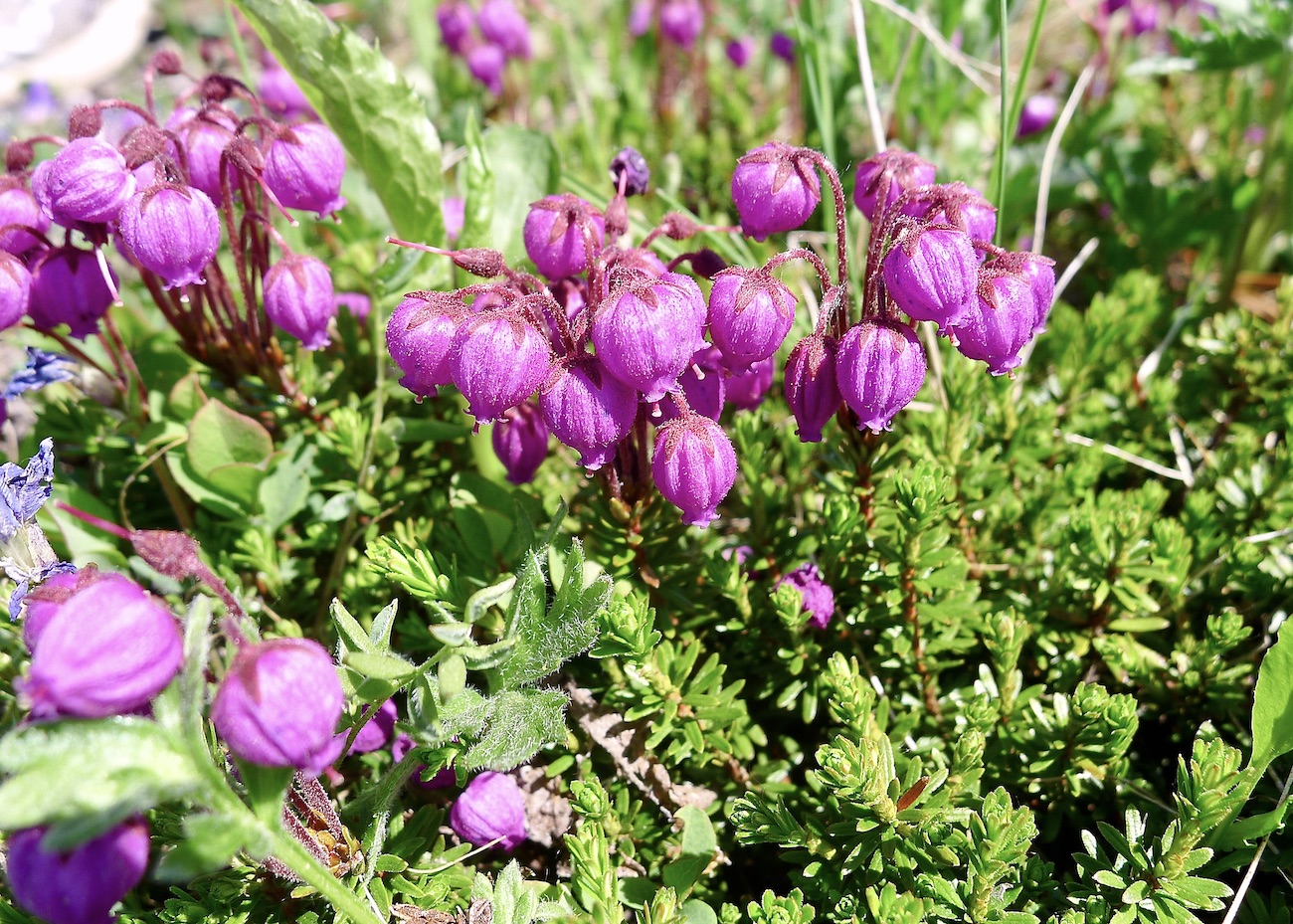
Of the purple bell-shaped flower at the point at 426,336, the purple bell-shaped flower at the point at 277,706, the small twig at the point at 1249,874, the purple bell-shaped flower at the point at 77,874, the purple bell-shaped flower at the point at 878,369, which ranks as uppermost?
the purple bell-shaped flower at the point at 426,336

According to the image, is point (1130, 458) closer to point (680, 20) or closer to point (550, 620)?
point (550, 620)

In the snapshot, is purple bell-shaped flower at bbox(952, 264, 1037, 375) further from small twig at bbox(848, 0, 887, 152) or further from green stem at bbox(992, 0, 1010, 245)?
small twig at bbox(848, 0, 887, 152)

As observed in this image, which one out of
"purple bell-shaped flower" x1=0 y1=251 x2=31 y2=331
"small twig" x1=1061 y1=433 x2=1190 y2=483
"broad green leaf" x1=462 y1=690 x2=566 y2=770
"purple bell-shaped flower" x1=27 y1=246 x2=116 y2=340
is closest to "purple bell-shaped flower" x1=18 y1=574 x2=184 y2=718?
"broad green leaf" x1=462 y1=690 x2=566 y2=770

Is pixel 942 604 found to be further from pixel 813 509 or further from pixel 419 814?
pixel 419 814

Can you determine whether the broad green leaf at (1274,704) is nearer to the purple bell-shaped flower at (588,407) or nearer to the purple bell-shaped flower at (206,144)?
the purple bell-shaped flower at (588,407)

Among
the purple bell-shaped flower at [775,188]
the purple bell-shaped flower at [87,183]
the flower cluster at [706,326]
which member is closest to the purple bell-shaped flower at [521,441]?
the flower cluster at [706,326]

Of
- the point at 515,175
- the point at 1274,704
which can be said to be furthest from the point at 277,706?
the point at 515,175
